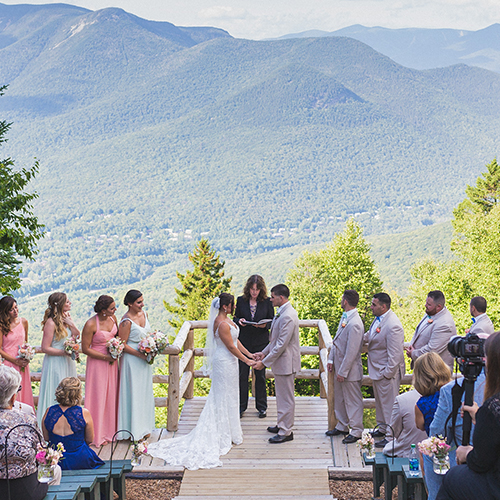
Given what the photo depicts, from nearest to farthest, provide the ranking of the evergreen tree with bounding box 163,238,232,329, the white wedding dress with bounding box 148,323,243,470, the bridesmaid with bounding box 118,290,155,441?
the white wedding dress with bounding box 148,323,243,470
the bridesmaid with bounding box 118,290,155,441
the evergreen tree with bounding box 163,238,232,329

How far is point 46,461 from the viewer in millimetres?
3662

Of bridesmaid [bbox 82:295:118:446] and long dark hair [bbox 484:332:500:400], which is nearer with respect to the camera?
long dark hair [bbox 484:332:500:400]

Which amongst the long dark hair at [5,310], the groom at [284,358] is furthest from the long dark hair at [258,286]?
the long dark hair at [5,310]

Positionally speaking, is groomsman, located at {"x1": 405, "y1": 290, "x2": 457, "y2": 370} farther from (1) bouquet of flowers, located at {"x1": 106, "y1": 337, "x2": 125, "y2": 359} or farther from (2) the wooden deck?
(1) bouquet of flowers, located at {"x1": 106, "y1": 337, "x2": 125, "y2": 359}

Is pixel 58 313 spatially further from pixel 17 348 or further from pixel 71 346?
pixel 17 348

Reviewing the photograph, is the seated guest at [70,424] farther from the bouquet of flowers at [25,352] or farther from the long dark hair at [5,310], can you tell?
the long dark hair at [5,310]

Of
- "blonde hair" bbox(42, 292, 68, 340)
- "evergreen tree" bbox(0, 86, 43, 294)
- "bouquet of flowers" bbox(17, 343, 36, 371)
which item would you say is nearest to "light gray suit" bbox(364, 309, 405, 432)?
"blonde hair" bbox(42, 292, 68, 340)

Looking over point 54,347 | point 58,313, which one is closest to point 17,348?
point 54,347

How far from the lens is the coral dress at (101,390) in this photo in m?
6.29

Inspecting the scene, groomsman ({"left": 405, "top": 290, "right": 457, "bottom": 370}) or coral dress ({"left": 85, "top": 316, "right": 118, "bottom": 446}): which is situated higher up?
groomsman ({"left": 405, "top": 290, "right": 457, "bottom": 370})

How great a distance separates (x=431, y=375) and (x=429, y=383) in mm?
54

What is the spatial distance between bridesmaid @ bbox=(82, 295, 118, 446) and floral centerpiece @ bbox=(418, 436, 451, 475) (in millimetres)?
3637

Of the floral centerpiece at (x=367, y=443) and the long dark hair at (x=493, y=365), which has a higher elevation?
the long dark hair at (x=493, y=365)

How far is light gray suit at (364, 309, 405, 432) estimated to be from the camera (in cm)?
603
